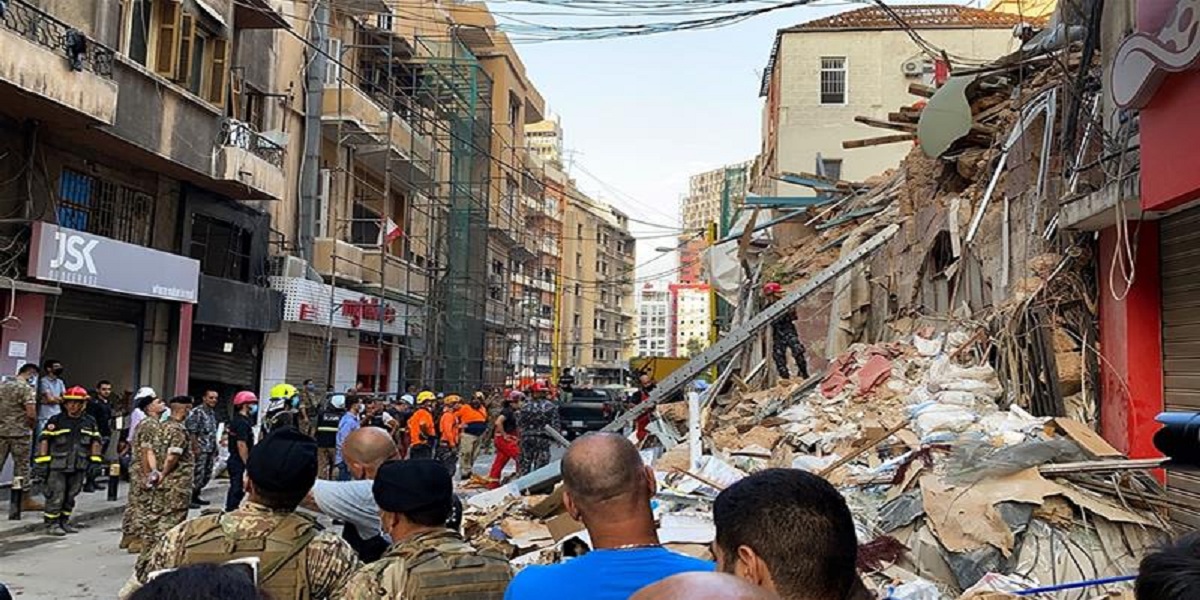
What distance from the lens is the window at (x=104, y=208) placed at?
43.9 feet

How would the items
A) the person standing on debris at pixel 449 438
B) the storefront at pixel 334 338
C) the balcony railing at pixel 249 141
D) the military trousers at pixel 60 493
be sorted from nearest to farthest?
the military trousers at pixel 60 493, the person standing on debris at pixel 449 438, the balcony railing at pixel 249 141, the storefront at pixel 334 338

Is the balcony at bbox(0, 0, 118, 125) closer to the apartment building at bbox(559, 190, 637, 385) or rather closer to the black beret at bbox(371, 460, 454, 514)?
the black beret at bbox(371, 460, 454, 514)

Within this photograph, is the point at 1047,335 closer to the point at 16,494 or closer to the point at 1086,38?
the point at 1086,38

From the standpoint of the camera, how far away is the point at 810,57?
97.8 feet

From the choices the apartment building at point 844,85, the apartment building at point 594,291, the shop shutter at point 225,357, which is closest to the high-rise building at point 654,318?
the apartment building at point 594,291

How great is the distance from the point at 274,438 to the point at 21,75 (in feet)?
32.3

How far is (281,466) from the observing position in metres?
2.86

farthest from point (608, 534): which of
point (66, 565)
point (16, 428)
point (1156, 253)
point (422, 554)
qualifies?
point (16, 428)

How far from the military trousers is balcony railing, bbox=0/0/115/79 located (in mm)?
5009

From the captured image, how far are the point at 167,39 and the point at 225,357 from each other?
21.4 ft

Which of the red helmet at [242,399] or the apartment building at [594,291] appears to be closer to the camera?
the red helmet at [242,399]

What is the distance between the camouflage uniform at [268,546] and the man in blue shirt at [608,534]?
0.84 meters

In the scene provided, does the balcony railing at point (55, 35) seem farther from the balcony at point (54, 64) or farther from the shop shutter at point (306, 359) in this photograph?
the shop shutter at point (306, 359)

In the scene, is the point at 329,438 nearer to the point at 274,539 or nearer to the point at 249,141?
the point at 249,141
